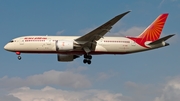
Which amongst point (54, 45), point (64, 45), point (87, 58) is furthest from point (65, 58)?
point (64, 45)

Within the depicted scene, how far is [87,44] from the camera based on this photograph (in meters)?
59.8

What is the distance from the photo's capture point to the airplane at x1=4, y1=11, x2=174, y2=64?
58.7 metres

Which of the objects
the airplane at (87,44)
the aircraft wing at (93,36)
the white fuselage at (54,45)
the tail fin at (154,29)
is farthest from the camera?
the tail fin at (154,29)

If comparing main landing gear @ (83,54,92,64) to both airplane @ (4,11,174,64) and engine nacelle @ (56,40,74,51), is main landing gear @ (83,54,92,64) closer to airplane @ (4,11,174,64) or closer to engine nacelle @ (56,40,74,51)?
airplane @ (4,11,174,64)

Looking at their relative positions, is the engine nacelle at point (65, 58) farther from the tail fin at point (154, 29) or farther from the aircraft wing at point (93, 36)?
the tail fin at point (154, 29)

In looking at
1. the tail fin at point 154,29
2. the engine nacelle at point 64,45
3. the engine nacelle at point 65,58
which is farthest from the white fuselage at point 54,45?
the engine nacelle at point 65,58

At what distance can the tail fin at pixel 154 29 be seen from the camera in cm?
6306

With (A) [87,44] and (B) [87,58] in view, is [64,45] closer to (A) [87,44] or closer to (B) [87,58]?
(A) [87,44]

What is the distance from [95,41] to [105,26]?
4510 mm

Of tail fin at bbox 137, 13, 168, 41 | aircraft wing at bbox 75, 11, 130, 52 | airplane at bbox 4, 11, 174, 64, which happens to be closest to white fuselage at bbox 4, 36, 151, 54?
airplane at bbox 4, 11, 174, 64

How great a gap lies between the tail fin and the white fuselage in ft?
7.20

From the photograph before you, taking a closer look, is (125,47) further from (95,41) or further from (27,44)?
(27,44)

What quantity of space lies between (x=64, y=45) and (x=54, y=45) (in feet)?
5.24

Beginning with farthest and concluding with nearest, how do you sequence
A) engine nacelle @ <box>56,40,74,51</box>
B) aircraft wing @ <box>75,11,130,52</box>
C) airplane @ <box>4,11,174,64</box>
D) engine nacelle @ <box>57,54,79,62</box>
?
1. engine nacelle @ <box>57,54,79,62</box>
2. airplane @ <box>4,11,174,64</box>
3. engine nacelle @ <box>56,40,74,51</box>
4. aircraft wing @ <box>75,11,130,52</box>
